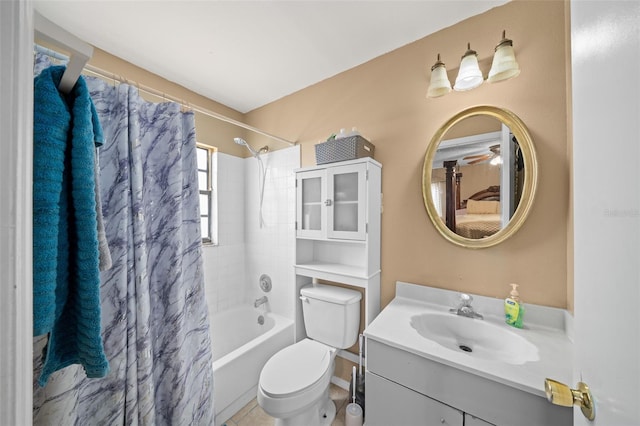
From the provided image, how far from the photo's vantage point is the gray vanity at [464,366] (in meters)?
0.80

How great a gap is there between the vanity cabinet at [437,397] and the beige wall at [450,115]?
1.79ft

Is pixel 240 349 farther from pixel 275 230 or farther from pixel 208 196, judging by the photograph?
pixel 208 196

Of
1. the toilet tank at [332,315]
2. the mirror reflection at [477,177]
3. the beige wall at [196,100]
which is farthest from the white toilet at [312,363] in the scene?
the beige wall at [196,100]

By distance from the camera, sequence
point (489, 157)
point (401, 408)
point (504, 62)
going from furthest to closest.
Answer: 1. point (489, 157)
2. point (504, 62)
3. point (401, 408)

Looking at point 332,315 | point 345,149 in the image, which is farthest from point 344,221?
point 332,315

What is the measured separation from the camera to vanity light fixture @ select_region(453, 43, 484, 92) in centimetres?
120

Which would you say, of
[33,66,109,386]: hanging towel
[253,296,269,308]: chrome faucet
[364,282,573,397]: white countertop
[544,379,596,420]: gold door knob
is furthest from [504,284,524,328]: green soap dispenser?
[253,296,269,308]: chrome faucet

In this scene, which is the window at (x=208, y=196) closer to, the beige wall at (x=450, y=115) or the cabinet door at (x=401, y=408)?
the beige wall at (x=450, y=115)

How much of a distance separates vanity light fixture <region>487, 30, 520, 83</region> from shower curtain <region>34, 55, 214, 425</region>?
1531 mm

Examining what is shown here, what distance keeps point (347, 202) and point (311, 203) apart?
0.98 feet

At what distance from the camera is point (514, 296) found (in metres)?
1.14

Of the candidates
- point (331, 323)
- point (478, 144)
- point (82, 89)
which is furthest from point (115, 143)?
point (478, 144)

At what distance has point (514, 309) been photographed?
1110 mm

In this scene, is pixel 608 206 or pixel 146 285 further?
pixel 146 285
